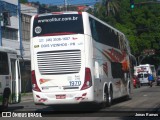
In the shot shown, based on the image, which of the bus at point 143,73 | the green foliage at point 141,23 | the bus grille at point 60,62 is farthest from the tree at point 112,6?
the bus grille at point 60,62

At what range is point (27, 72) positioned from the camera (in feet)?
168

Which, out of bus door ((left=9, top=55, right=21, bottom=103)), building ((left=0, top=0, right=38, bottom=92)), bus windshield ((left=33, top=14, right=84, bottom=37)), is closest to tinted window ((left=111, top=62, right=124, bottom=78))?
bus door ((left=9, top=55, right=21, bottom=103))

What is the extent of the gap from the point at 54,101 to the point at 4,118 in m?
2.29

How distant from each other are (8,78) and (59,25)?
4.06 m

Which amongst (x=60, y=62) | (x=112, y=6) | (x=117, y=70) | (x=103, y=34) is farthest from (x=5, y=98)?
(x=112, y=6)

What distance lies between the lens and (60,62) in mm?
18656

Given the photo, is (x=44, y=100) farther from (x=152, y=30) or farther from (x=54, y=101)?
(x=152, y=30)

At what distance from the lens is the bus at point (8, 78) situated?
67.7ft

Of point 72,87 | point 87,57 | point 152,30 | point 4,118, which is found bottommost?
point 4,118

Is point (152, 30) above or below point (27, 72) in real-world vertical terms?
above

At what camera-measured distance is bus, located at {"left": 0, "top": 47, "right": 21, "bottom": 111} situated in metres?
20.6

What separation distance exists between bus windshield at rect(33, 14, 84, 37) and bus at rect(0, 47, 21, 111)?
268cm

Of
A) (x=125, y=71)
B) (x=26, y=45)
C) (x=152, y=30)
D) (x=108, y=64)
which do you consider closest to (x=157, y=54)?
(x=152, y=30)

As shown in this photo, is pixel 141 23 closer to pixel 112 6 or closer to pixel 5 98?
pixel 112 6
